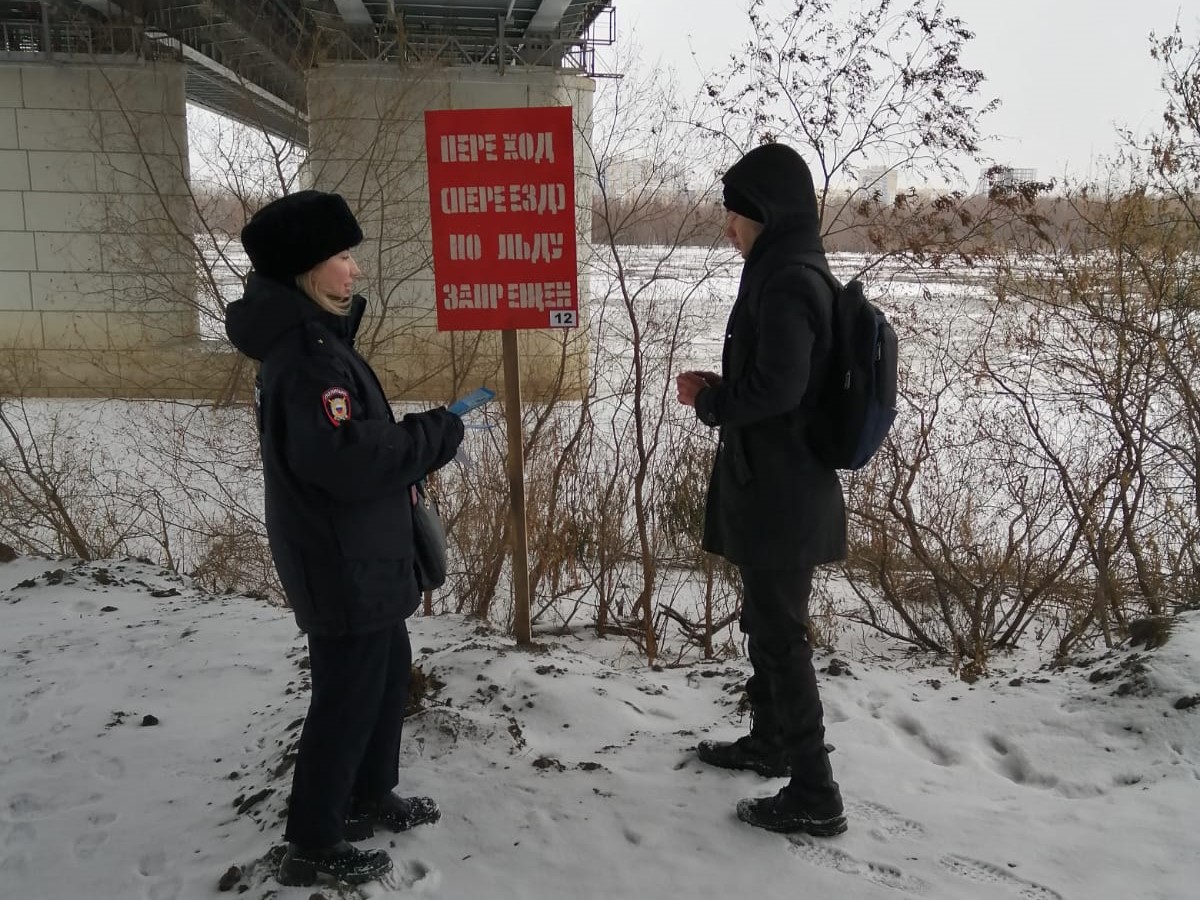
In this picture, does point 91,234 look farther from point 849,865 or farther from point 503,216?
point 849,865

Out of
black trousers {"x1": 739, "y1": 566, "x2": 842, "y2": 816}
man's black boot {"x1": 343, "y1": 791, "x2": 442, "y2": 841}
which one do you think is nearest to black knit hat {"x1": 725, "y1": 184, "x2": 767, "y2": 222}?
black trousers {"x1": 739, "y1": 566, "x2": 842, "y2": 816}

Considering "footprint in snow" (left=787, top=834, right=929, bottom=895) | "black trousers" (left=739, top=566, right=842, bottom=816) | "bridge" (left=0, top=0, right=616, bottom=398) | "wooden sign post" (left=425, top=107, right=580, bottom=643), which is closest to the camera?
"footprint in snow" (left=787, top=834, right=929, bottom=895)

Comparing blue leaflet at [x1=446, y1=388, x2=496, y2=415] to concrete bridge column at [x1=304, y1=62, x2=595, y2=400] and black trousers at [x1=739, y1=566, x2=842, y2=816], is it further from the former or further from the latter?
concrete bridge column at [x1=304, y1=62, x2=595, y2=400]

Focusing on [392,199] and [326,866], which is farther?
[392,199]

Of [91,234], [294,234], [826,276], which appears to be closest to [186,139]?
[91,234]

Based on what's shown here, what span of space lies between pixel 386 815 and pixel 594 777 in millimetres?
704

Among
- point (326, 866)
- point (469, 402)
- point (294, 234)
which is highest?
point (294, 234)

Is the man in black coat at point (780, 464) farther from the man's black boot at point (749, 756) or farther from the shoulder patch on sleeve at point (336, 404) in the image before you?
the shoulder patch on sleeve at point (336, 404)

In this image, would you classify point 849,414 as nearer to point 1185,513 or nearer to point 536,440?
point 536,440

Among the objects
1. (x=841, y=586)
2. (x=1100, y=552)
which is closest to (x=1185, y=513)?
(x=1100, y=552)

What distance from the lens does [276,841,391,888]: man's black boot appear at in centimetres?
213

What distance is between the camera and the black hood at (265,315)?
1.99m

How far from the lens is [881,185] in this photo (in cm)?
578

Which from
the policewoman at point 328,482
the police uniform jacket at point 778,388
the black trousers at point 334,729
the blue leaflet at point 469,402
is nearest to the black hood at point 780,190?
the police uniform jacket at point 778,388
